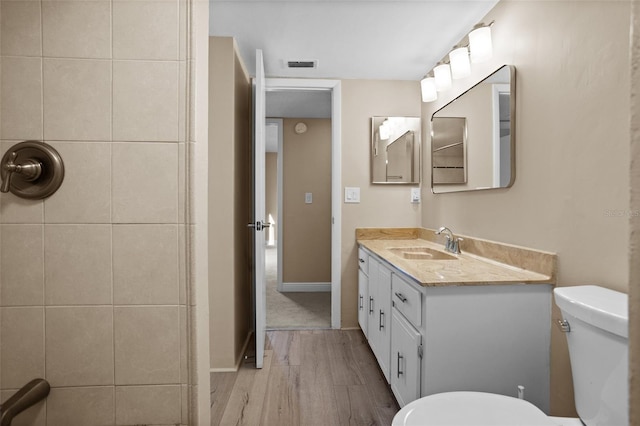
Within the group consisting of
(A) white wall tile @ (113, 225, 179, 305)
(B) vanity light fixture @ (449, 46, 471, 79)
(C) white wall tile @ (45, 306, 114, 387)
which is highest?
(B) vanity light fixture @ (449, 46, 471, 79)

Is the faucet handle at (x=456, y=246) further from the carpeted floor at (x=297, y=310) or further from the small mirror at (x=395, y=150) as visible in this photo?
the carpeted floor at (x=297, y=310)

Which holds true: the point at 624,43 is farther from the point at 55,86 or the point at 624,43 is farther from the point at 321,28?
the point at 55,86

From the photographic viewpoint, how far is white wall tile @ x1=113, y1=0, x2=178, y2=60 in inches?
33.4

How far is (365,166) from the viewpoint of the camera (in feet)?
9.37

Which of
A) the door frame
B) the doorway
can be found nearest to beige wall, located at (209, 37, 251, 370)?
the door frame

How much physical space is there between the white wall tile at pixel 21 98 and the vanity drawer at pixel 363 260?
2.03m

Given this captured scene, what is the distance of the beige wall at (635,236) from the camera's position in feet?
0.84

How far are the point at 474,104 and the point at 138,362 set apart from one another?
2.04 metres

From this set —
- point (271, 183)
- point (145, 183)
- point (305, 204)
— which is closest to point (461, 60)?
point (145, 183)

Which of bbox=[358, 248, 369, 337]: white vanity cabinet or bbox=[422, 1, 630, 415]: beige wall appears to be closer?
bbox=[422, 1, 630, 415]: beige wall

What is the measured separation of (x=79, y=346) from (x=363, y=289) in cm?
198

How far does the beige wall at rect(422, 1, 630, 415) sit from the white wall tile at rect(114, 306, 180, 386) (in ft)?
4.55

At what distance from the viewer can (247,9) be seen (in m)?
1.88

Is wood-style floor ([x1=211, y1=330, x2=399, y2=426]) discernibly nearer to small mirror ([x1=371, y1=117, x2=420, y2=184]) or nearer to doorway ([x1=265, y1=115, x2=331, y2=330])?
small mirror ([x1=371, y1=117, x2=420, y2=184])
